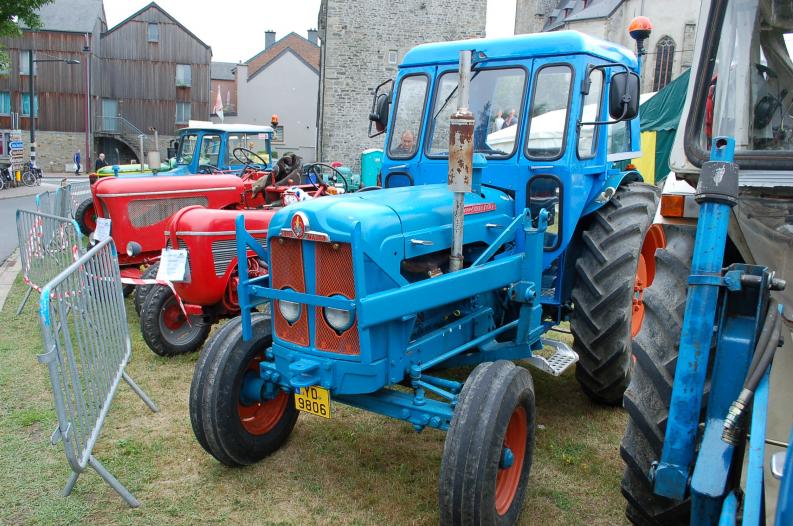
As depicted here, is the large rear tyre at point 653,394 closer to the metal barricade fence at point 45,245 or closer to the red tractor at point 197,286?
the red tractor at point 197,286

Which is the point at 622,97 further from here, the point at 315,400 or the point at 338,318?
the point at 315,400

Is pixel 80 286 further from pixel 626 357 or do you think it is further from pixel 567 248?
pixel 626 357

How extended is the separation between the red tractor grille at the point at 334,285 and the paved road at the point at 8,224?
888 centimetres

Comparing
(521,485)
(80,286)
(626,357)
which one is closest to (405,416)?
(521,485)

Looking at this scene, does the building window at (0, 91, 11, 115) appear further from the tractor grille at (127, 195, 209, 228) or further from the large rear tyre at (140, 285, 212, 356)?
the large rear tyre at (140, 285, 212, 356)

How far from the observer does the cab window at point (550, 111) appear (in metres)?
4.07

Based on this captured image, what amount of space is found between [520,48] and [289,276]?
215cm

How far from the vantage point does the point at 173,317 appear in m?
5.83

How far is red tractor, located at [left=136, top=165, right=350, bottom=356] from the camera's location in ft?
18.0

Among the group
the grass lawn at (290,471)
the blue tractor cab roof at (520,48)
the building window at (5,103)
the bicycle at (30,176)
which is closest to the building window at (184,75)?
the building window at (5,103)

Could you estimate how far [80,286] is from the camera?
156 inches

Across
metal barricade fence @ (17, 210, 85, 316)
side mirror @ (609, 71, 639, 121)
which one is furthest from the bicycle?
side mirror @ (609, 71, 639, 121)

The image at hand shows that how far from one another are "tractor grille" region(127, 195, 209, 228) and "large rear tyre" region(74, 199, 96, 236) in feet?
11.8

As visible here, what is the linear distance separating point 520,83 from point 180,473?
3107 millimetres
